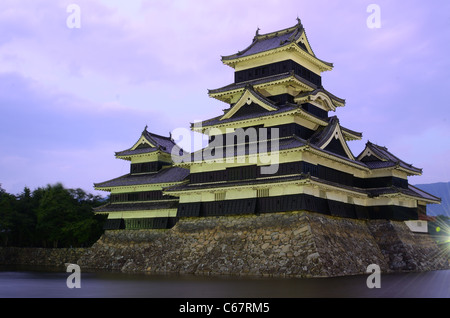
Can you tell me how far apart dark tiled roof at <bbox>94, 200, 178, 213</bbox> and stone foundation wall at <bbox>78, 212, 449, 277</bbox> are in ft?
7.41

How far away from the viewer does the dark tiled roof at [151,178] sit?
142ft

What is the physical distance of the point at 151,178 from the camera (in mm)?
44969

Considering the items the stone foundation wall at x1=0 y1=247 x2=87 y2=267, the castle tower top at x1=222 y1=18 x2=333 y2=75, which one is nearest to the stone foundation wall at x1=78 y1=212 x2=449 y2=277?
the stone foundation wall at x1=0 y1=247 x2=87 y2=267

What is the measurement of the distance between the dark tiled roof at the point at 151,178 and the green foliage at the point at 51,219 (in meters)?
7.63

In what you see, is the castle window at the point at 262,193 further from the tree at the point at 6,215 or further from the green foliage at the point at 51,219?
the tree at the point at 6,215

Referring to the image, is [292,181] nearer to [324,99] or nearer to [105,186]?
[324,99]

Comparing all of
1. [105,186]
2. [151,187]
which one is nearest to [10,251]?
[105,186]

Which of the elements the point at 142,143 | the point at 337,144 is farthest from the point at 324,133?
the point at 142,143

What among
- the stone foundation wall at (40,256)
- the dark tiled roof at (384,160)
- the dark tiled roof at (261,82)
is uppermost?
the dark tiled roof at (261,82)

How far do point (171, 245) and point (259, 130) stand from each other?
36.5ft

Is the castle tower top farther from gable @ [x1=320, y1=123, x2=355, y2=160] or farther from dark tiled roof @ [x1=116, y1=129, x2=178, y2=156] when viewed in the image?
dark tiled roof @ [x1=116, y1=129, x2=178, y2=156]

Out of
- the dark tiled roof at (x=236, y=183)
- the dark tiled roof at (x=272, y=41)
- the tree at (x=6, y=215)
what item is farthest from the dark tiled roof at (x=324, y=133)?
the tree at (x=6, y=215)

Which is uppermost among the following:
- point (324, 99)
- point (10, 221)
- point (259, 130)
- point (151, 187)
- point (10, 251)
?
point (324, 99)
